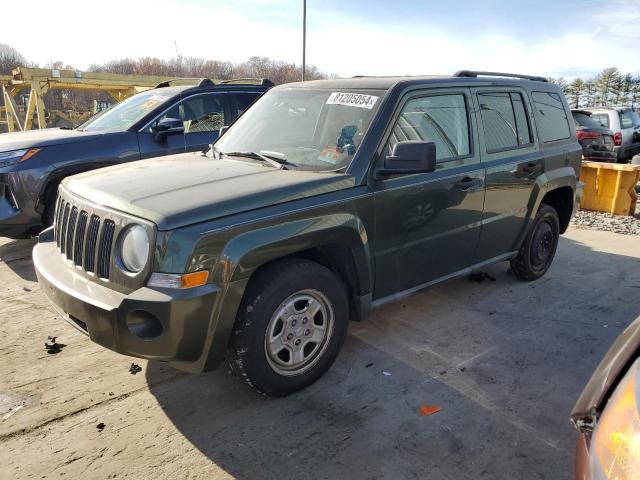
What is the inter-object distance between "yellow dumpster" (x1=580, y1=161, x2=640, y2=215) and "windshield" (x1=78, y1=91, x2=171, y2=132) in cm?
686

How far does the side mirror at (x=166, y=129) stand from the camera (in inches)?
237

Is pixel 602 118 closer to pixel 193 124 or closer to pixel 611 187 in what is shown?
pixel 611 187

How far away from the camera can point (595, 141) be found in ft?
38.1

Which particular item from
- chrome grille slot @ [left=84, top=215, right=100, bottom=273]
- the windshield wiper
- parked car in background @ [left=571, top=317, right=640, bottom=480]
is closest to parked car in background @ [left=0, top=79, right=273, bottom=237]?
the windshield wiper

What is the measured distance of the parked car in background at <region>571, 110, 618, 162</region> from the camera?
1160cm

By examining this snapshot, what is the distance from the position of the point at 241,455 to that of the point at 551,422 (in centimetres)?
180

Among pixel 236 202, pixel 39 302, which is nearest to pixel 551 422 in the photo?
pixel 236 202

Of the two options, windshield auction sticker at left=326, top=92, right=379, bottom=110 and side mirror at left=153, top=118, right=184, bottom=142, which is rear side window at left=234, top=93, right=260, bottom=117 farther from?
windshield auction sticker at left=326, top=92, right=379, bottom=110

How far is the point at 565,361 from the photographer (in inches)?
144

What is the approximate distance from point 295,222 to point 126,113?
15.1 feet

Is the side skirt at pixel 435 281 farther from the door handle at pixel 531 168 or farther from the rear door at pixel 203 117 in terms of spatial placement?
the rear door at pixel 203 117

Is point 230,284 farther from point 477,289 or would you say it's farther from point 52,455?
point 477,289

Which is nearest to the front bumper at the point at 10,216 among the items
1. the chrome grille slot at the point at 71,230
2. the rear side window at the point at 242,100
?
the chrome grille slot at the point at 71,230

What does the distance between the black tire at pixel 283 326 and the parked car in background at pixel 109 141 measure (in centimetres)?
268
